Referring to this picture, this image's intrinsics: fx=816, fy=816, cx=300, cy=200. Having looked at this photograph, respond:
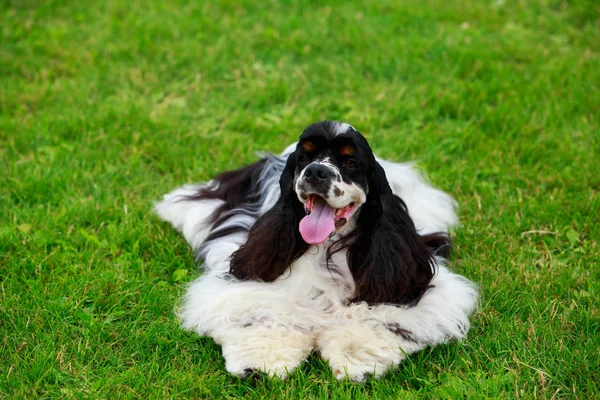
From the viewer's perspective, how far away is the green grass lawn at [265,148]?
3.91 meters

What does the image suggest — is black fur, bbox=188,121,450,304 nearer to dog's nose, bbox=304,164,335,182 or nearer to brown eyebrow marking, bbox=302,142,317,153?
brown eyebrow marking, bbox=302,142,317,153

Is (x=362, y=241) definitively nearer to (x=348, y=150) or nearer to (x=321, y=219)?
(x=321, y=219)

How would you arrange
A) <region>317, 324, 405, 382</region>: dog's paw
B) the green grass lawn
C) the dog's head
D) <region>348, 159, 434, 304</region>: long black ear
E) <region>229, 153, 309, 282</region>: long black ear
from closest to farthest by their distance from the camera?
<region>317, 324, 405, 382</region>: dog's paw
the green grass lawn
the dog's head
<region>348, 159, 434, 304</region>: long black ear
<region>229, 153, 309, 282</region>: long black ear

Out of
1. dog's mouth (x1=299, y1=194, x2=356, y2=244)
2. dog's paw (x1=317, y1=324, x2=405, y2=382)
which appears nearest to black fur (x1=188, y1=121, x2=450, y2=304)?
dog's mouth (x1=299, y1=194, x2=356, y2=244)

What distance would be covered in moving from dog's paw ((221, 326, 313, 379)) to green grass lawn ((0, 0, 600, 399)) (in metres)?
0.07

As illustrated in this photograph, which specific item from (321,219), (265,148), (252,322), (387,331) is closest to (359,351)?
(387,331)

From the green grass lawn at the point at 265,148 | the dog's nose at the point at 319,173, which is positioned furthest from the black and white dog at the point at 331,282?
the green grass lawn at the point at 265,148

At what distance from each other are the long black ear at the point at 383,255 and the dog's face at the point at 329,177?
→ 0.11 meters

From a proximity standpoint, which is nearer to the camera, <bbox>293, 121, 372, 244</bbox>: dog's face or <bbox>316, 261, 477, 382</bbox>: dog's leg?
<bbox>316, 261, 477, 382</bbox>: dog's leg

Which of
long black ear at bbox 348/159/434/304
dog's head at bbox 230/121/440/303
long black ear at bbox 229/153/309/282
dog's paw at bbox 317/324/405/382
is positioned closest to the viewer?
dog's paw at bbox 317/324/405/382

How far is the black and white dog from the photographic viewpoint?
392cm

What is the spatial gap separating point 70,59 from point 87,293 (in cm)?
392

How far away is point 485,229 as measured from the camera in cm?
529

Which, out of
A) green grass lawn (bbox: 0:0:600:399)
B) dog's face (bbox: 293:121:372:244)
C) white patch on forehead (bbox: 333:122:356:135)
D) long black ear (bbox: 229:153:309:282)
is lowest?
green grass lawn (bbox: 0:0:600:399)
